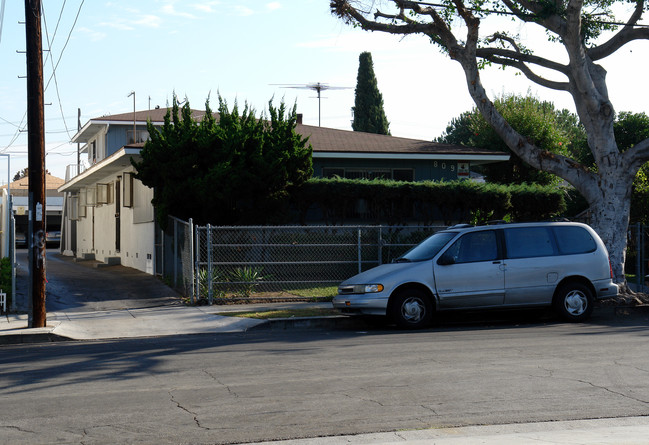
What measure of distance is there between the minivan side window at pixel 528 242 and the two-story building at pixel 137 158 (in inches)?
385

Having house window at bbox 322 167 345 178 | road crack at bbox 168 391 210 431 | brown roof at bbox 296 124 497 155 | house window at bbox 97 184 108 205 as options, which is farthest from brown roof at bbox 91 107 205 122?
road crack at bbox 168 391 210 431

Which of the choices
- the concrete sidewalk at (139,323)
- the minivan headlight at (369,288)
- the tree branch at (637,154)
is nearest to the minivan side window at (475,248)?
the minivan headlight at (369,288)

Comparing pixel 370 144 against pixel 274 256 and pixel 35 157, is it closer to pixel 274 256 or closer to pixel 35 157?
pixel 274 256

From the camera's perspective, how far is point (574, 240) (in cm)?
1405

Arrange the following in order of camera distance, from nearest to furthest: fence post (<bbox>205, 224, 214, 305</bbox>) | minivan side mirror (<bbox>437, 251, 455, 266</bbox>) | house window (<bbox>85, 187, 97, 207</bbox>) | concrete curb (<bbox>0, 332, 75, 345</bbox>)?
concrete curb (<bbox>0, 332, 75, 345</bbox>) → minivan side mirror (<bbox>437, 251, 455, 266</bbox>) → fence post (<bbox>205, 224, 214, 305</bbox>) → house window (<bbox>85, 187, 97, 207</bbox>)

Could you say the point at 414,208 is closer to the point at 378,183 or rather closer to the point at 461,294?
the point at 378,183

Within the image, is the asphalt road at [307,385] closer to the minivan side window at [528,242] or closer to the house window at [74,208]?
the minivan side window at [528,242]

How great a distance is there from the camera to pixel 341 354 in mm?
10203

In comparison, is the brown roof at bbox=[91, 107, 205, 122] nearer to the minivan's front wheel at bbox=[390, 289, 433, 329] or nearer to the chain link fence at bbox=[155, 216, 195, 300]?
the chain link fence at bbox=[155, 216, 195, 300]

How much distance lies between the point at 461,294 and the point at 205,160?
315 inches

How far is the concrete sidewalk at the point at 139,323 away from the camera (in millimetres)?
12922

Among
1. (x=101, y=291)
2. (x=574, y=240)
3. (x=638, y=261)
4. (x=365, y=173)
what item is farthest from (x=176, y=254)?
(x=638, y=261)

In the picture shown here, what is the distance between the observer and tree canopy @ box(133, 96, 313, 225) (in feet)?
60.0

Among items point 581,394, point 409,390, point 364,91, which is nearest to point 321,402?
point 409,390
